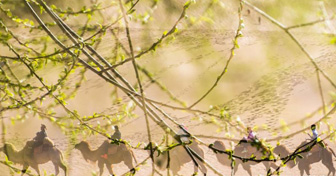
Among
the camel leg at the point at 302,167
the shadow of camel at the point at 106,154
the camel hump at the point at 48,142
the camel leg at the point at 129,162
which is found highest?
the camel hump at the point at 48,142

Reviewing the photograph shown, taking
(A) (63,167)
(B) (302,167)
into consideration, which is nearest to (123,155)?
(A) (63,167)

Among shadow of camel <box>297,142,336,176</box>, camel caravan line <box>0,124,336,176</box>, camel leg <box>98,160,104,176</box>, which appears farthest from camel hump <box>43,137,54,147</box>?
shadow of camel <box>297,142,336,176</box>

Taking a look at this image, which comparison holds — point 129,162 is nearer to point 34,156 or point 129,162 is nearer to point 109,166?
point 109,166

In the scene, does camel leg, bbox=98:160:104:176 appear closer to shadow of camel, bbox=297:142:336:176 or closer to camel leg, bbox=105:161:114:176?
camel leg, bbox=105:161:114:176

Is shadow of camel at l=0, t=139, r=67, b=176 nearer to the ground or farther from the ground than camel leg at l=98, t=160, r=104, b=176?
farther from the ground

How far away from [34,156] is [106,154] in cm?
20

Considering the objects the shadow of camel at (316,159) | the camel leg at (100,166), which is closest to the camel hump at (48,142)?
the camel leg at (100,166)

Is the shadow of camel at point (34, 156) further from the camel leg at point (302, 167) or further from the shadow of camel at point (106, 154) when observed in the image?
the camel leg at point (302, 167)

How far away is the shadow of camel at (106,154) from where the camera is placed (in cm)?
104

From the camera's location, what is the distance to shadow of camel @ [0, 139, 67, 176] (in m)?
1.08

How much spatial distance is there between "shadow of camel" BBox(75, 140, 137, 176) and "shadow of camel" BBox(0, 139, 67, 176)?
0.18 ft

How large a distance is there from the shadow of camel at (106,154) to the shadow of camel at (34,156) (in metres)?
0.06

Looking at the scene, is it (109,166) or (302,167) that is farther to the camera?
(109,166)

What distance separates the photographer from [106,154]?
107 cm
